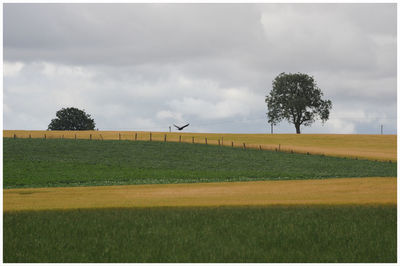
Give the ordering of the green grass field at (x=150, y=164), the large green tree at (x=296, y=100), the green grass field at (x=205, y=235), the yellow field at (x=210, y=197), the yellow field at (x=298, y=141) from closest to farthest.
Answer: the green grass field at (x=205, y=235), the yellow field at (x=210, y=197), the green grass field at (x=150, y=164), the yellow field at (x=298, y=141), the large green tree at (x=296, y=100)

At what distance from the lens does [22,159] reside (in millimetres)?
47812

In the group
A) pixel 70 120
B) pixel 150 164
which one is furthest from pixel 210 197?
pixel 70 120

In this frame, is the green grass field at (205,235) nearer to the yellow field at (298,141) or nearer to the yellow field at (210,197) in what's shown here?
the yellow field at (210,197)

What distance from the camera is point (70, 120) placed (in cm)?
10769

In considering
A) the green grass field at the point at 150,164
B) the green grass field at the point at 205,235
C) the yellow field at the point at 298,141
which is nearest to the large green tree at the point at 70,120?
the yellow field at the point at 298,141

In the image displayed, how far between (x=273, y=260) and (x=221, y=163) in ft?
114

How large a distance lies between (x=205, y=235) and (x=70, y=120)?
97.1 metres

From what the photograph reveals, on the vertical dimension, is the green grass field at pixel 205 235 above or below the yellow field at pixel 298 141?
below

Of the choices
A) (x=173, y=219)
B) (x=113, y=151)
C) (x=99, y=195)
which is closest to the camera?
(x=173, y=219)

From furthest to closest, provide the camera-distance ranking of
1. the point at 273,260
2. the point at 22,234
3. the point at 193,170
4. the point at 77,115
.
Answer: the point at 77,115
the point at 193,170
the point at 22,234
the point at 273,260

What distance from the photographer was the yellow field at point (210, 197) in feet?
66.9

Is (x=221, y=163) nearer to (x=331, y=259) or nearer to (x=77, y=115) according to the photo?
(x=331, y=259)

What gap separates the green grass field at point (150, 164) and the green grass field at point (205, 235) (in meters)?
16.8

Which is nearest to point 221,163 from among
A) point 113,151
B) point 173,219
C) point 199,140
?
point 113,151
